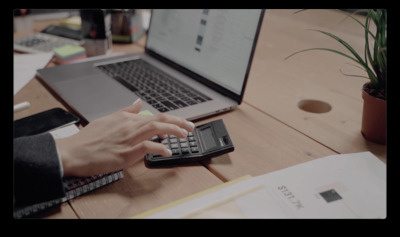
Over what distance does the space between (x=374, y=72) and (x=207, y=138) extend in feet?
1.32

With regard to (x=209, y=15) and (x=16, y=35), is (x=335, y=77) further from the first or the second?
(x=16, y=35)

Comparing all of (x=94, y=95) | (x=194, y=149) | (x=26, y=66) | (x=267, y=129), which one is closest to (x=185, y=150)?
(x=194, y=149)

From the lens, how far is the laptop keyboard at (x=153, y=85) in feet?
2.87

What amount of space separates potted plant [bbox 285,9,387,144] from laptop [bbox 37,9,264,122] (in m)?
0.23

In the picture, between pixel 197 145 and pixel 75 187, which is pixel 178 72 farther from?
pixel 75 187

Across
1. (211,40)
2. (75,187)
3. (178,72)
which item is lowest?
(75,187)

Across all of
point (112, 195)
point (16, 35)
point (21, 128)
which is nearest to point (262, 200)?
point (112, 195)

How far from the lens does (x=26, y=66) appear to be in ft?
3.61

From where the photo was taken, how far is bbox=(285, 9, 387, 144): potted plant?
A: 2.26 ft

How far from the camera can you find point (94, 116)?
0.80 meters

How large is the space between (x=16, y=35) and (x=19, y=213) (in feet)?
3.60

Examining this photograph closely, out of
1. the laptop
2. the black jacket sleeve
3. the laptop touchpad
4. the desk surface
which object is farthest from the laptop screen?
the black jacket sleeve

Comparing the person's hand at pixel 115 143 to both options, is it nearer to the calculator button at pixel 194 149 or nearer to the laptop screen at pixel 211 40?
the calculator button at pixel 194 149

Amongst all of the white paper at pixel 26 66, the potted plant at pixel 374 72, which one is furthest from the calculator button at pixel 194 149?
the white paper at pixel 26 66
